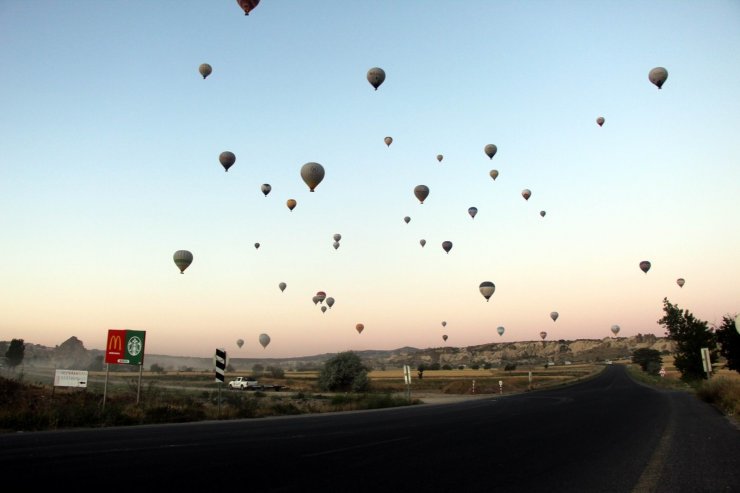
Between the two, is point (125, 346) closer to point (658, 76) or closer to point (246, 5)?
point (246, 5)

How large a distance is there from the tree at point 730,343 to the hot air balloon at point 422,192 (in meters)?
29.9

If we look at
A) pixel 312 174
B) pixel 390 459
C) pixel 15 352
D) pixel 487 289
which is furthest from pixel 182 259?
pixel 15 352

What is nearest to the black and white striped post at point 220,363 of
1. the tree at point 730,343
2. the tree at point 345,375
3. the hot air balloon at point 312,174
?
the hot air balloon at point 312,174

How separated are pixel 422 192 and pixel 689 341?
39425 millimetres

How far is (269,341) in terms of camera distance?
3123 inches

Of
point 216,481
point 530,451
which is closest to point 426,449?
point 530,451

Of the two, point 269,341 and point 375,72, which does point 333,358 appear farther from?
point 375,72

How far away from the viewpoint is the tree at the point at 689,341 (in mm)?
61634

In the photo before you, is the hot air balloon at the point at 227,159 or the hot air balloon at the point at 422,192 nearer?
the hot air balloon at the point at 227,159

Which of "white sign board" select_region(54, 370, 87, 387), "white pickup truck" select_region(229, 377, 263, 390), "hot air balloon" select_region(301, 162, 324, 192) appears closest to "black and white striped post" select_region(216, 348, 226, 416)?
"white sign board" select_region(54, 370, 87, 387)

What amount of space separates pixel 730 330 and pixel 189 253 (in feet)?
162

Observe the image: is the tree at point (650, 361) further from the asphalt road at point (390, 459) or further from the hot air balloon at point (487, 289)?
the asphalt road at point (390, 459)

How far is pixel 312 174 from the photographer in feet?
131

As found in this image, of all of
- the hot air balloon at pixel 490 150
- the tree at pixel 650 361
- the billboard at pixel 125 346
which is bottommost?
the tree at pixel 650 361
